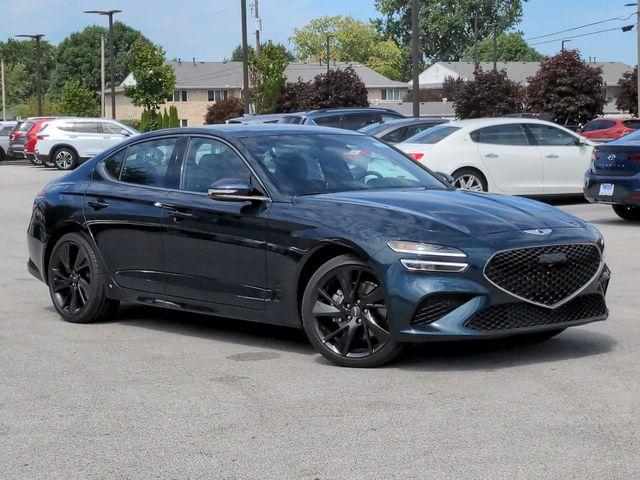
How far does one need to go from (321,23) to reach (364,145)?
146 meters

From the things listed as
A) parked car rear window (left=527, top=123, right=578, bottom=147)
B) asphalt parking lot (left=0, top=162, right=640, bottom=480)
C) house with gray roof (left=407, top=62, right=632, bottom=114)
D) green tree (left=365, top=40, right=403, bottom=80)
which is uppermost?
green tree (left=365, top=40, right=403, bottom=80)

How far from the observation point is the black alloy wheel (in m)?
7.12

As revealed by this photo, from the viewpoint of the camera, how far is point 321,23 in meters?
152

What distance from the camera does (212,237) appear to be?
26.3 feet

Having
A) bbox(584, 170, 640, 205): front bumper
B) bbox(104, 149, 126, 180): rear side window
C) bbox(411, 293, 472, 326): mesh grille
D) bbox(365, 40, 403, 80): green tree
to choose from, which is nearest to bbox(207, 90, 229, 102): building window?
bbox(365, 40, 403, 80): green tree

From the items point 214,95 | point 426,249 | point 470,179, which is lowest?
point 426,249

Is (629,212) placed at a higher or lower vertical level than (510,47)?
lower

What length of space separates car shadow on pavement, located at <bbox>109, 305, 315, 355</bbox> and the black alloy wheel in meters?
0.50

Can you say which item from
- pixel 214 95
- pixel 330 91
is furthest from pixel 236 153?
pixel 214 95

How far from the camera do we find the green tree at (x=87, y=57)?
5148 inches

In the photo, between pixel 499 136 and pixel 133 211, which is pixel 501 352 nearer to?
pixel 133 211

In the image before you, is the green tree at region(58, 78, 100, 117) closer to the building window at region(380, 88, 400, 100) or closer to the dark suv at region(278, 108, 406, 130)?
the building window at region(380, 88, 400, 100)

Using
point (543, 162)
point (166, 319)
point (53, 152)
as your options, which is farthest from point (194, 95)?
point (166, 319)

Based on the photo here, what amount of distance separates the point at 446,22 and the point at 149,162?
12769 cm
